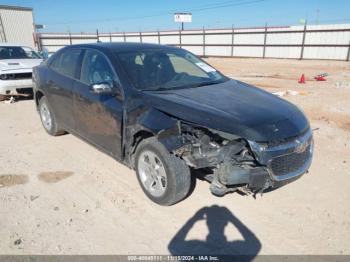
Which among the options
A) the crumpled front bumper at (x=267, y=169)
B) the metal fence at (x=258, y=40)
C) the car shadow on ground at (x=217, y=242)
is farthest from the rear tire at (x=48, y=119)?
the metal fence at (x=258, y=40)

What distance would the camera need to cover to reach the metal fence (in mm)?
22156

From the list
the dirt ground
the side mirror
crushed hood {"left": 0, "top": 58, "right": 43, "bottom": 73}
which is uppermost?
the side mirror

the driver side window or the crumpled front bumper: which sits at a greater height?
the driver side window

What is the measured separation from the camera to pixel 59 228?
316 cm

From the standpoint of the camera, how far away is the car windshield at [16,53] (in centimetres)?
962

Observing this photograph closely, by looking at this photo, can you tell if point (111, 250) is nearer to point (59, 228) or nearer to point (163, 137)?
point (59, 228)

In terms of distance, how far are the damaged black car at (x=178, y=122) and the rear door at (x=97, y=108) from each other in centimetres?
1

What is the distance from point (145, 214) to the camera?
3.40 meters

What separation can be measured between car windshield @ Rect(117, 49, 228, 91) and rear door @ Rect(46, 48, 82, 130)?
1.05 meters

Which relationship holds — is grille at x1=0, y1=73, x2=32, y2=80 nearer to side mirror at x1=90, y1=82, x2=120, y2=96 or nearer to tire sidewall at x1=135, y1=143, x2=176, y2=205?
side mirror at x1=90, y1=82, x2=120, y2=96

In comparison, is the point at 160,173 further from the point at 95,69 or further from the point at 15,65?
the point at 15,65

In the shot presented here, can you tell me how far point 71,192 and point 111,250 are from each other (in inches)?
49.9

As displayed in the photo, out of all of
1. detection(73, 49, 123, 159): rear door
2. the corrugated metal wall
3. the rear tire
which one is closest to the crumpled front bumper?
detection(73, 49, 123, 159): rear door

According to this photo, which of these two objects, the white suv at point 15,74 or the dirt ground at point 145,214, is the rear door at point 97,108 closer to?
the dirt ground at point 145,214
